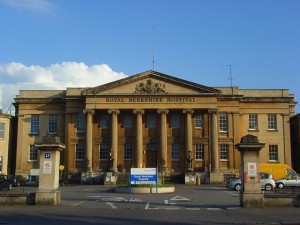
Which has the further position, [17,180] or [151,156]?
[151,156]

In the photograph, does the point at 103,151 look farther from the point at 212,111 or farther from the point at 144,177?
the point at 144,177

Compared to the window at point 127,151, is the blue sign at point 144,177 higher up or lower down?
lower down

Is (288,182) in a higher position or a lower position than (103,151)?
lower

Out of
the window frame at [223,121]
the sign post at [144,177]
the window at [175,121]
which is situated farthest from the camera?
the window frame at [223,121]

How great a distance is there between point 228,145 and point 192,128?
5.24 meters

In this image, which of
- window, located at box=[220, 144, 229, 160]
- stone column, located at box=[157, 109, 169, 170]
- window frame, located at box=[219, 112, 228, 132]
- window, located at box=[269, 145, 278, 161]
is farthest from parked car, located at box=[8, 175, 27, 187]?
window, located at box=[269, 145, 278, 161]

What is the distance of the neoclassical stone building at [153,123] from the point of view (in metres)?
58.1

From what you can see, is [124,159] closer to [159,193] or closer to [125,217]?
[159,193]

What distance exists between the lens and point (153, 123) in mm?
59844

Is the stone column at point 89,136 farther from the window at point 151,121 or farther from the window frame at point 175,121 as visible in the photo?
the window frame at point 175,121

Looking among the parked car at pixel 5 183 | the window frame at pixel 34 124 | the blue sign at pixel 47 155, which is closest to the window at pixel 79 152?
the window frame at pixel 34 124

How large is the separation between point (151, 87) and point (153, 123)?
4859 mm

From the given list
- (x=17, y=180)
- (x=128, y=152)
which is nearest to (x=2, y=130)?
(x=17, y=180)

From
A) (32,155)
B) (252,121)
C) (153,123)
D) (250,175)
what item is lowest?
(250,175)
